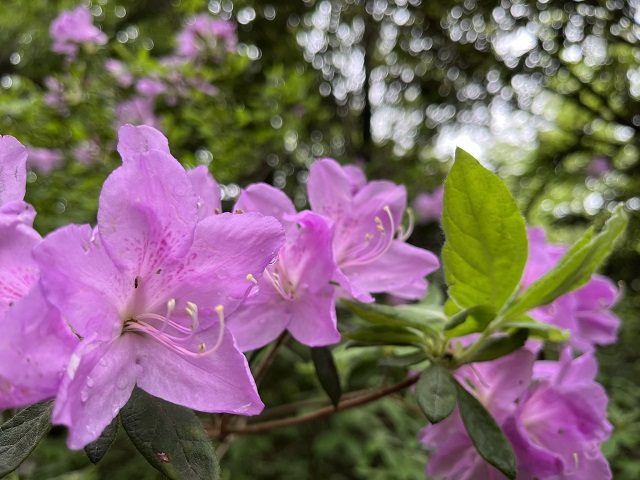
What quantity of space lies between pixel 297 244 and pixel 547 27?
2412 millimetres

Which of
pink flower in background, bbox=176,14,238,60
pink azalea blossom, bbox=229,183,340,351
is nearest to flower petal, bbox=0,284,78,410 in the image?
pink azalea blossom, bbox=229,183,340,351

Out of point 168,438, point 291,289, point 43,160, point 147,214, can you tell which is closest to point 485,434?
point 291,289

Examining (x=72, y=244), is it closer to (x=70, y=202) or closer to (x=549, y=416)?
(x=549, y=416)

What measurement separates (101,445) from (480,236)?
54 cm

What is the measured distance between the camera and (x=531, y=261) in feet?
3.45

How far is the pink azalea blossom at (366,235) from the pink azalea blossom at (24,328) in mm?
485

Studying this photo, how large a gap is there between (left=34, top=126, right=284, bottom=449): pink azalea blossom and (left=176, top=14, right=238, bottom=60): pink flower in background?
7.19ft

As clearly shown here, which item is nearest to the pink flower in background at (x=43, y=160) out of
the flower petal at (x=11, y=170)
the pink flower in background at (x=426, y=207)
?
the pink flower in background at (x=426, y=207)

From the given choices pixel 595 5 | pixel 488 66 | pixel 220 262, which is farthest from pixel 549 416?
pixel 488 66

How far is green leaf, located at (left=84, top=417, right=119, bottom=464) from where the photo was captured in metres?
0.62

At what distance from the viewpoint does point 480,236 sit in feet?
2.65

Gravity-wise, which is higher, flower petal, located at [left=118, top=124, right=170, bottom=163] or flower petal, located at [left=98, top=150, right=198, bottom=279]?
flower petal, located at [left=118, top=124, right=170, bottom=163]

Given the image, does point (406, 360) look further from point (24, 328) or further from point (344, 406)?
point (24, 328)

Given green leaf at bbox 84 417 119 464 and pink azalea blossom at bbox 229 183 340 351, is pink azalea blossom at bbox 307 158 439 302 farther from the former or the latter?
green leaf at bbox 84 417 119 464
